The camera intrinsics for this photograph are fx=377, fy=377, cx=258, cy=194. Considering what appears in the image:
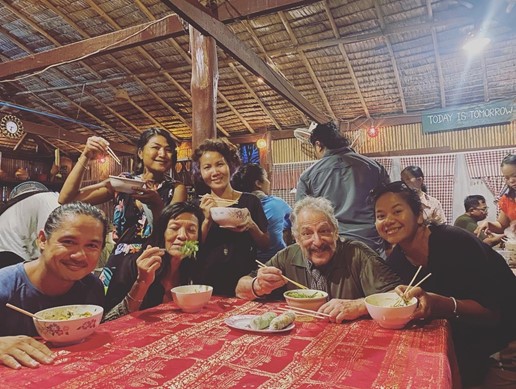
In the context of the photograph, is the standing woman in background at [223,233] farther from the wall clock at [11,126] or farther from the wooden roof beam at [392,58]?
the wall clock at [11,126]

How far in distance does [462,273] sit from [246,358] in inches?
61.0

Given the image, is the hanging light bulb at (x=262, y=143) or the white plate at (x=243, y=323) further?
the hanging light bulb at (x=262, y=143)

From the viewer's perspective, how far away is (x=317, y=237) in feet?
7.68

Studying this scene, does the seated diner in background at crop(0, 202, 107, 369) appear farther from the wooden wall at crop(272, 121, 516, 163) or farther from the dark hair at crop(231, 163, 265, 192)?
the wooden wall at crop(272, 121, 516, 163)

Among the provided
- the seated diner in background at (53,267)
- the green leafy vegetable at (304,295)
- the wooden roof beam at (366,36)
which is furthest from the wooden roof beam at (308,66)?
the seated diner in background at (53,267)

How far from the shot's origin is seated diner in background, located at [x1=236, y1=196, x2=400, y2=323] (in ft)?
7.45

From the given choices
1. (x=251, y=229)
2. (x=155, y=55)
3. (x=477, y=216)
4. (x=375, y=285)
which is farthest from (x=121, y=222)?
(x=155, y=55)

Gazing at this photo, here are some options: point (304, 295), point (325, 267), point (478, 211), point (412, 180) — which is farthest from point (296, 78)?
point (304, 295)

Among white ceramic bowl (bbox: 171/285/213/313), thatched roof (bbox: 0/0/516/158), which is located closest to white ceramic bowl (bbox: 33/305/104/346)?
white ceramic bowl (bbox: 171/285/213/313)

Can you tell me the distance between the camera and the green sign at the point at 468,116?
7887 millimetres

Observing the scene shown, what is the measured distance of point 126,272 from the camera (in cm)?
249

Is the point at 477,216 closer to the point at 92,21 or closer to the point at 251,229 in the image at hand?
the point at 251,229

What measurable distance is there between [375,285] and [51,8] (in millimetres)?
7079

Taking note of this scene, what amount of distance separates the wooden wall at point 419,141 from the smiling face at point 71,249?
759 centimetres
